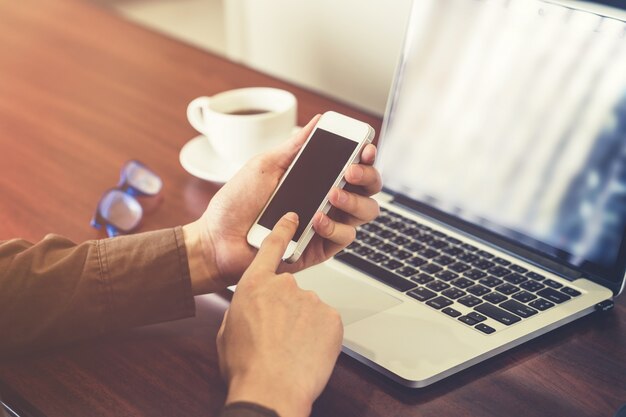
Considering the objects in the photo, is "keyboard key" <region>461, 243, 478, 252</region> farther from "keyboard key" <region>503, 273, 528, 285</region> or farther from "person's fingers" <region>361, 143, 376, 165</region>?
"person's fingers" <region>361, 143, 376, 165</region>

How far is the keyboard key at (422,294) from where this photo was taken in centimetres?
71

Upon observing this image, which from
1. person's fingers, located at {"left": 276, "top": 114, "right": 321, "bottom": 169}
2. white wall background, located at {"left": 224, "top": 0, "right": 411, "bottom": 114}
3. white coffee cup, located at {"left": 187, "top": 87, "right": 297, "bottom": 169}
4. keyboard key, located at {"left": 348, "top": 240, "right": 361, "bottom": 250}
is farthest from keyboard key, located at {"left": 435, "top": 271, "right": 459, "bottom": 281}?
white wall background, located at {"left": 224, "top": 0, "right": 411, "bottom": 114}

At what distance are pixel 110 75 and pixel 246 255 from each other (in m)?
0.65

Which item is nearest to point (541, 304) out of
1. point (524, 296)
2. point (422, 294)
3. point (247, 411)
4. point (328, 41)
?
point (524, 296)

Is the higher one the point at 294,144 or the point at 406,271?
the point at 294,144

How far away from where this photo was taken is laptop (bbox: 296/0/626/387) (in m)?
0.68

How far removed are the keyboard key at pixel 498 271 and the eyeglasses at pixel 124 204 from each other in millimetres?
429

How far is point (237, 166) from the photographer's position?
94cm

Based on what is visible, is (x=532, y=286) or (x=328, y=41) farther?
(x=328, y=41)

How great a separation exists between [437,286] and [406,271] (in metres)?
0.04

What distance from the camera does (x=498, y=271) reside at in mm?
746

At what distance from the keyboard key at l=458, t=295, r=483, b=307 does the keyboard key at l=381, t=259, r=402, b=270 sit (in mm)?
87

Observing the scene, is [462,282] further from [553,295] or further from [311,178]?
[311,178]

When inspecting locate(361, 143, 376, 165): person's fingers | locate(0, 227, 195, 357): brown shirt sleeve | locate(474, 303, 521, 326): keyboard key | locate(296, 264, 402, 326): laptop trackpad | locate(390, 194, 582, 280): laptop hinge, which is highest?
locate(361, 143, 376, 165): person's fingers
